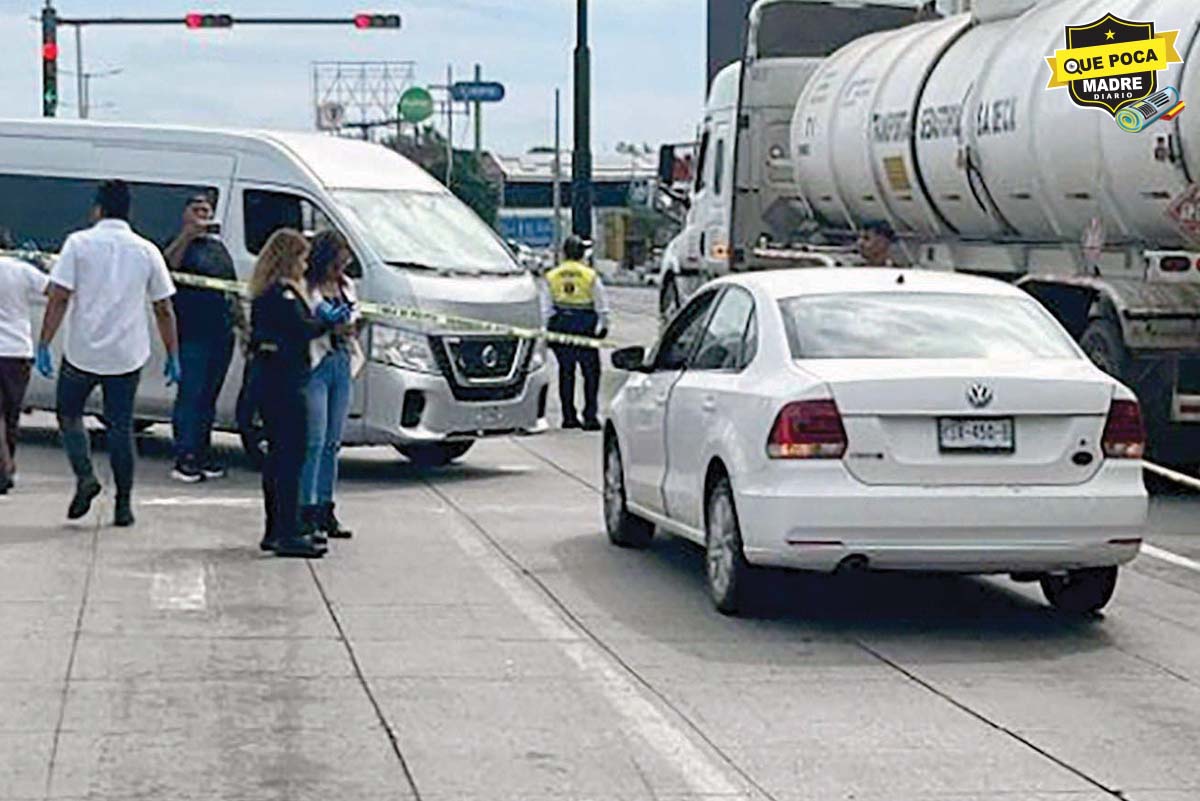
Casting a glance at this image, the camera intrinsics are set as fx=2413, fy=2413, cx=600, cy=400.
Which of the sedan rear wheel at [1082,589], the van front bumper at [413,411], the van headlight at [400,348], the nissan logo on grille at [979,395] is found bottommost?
the sedan rear wheel at [1082,589]

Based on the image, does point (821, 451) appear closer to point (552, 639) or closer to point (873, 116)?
point (552, 639)

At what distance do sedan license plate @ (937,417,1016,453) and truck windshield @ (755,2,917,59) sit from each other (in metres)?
15.2

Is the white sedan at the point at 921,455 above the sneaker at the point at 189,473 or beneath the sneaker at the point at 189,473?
above

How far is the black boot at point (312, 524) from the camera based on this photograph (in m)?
12.7

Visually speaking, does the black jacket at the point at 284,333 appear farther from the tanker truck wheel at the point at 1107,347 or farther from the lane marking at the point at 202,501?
the tanker truck wheel at the point at 1107,347

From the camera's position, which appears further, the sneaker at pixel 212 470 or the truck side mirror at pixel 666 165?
the truck side mirror at pixel 666 165

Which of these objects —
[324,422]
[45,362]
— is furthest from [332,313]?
[45,362]

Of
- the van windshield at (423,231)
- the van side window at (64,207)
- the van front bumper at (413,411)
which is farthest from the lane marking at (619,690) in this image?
the van side window at (64,207)

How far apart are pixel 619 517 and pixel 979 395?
333 cm

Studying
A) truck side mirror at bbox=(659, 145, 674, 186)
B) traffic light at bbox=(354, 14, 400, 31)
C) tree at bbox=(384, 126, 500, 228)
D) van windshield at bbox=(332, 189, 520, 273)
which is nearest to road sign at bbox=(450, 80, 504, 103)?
tree at bbox=(384, 126, 500, 228)

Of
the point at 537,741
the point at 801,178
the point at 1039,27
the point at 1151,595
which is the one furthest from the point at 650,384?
the point at 801,178

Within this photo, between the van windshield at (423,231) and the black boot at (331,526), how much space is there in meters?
3.59

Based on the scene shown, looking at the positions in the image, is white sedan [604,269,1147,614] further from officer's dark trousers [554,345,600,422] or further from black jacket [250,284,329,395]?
officer's dark trousers [554,345,600,422]

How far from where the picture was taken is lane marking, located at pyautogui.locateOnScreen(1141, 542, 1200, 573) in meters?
12.9
